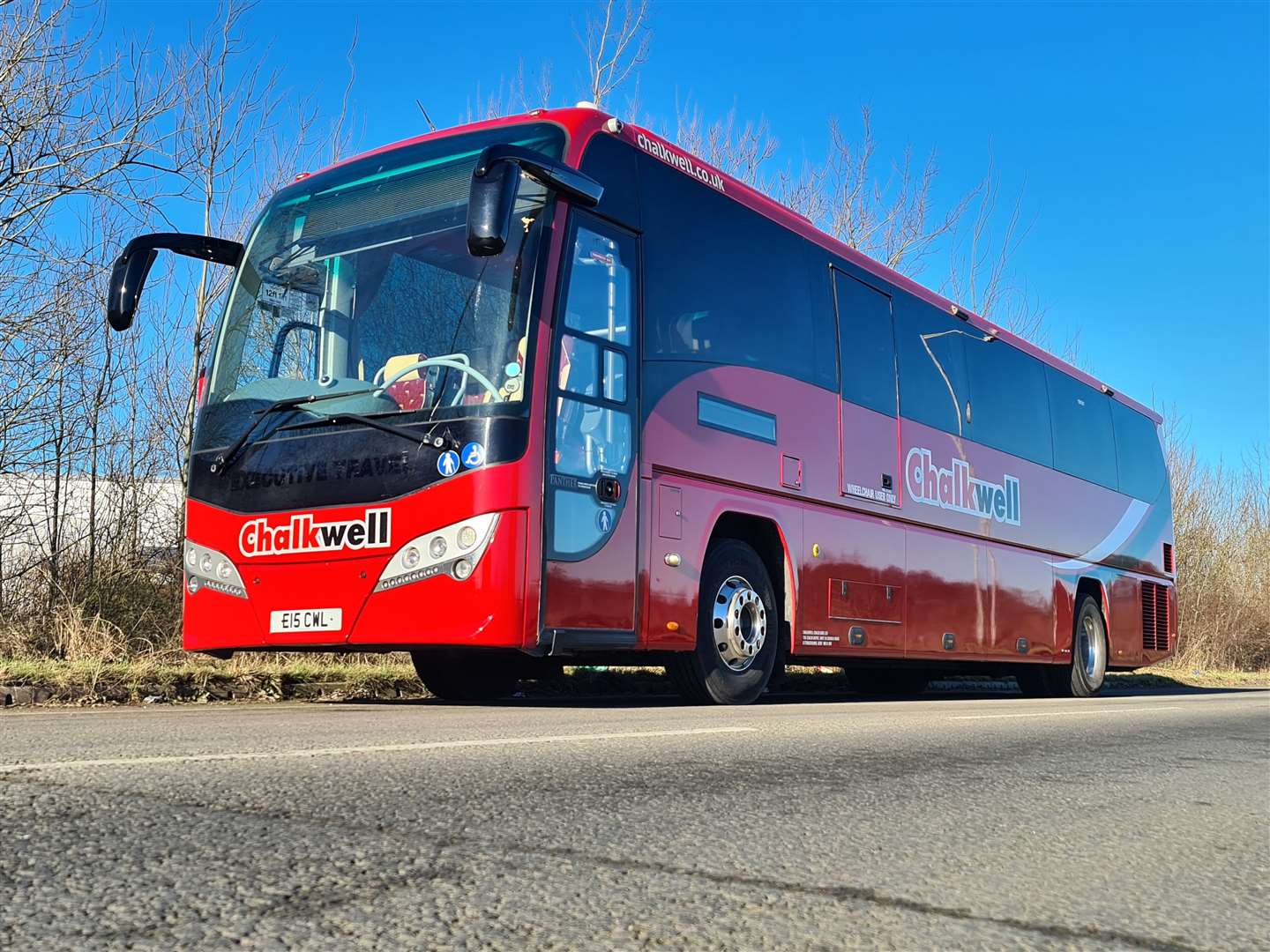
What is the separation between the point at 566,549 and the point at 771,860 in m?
4.47

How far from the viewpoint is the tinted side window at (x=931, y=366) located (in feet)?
37.5

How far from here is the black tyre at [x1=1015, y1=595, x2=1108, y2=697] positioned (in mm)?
14812

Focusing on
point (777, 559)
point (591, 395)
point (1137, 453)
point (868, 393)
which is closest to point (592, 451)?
point (591, 395)

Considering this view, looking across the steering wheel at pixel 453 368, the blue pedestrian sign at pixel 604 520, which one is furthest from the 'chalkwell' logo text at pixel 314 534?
the blue pedestrian sign at pixel 604 520

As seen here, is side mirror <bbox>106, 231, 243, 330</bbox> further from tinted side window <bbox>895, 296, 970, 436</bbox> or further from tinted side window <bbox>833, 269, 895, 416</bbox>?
tinted side window <bbox>895, 296, 970, 436</bbox>

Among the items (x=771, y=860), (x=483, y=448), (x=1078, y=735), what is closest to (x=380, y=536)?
(x=483, y=448)

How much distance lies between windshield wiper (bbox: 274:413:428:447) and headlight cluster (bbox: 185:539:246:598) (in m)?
0.96

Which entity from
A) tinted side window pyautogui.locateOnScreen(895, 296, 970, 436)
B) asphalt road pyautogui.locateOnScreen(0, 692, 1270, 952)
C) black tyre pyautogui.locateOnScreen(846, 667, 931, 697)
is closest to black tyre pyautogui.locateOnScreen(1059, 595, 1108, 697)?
black tyre pyautogui.locateOnScreen(846, 667, 931, 697)

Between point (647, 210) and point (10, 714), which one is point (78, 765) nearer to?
point (10, 714)

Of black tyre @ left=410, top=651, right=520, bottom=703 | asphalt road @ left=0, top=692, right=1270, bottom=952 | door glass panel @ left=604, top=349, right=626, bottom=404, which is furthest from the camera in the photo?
black tyre @ left=410, top=651, right=520, bottom=703

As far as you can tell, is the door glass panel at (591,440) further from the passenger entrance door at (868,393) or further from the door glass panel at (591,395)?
the passenger entrance door at (868,393)

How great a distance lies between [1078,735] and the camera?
6.78m

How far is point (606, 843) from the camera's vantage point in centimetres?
301

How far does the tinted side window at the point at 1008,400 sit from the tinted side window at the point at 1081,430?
300mm
